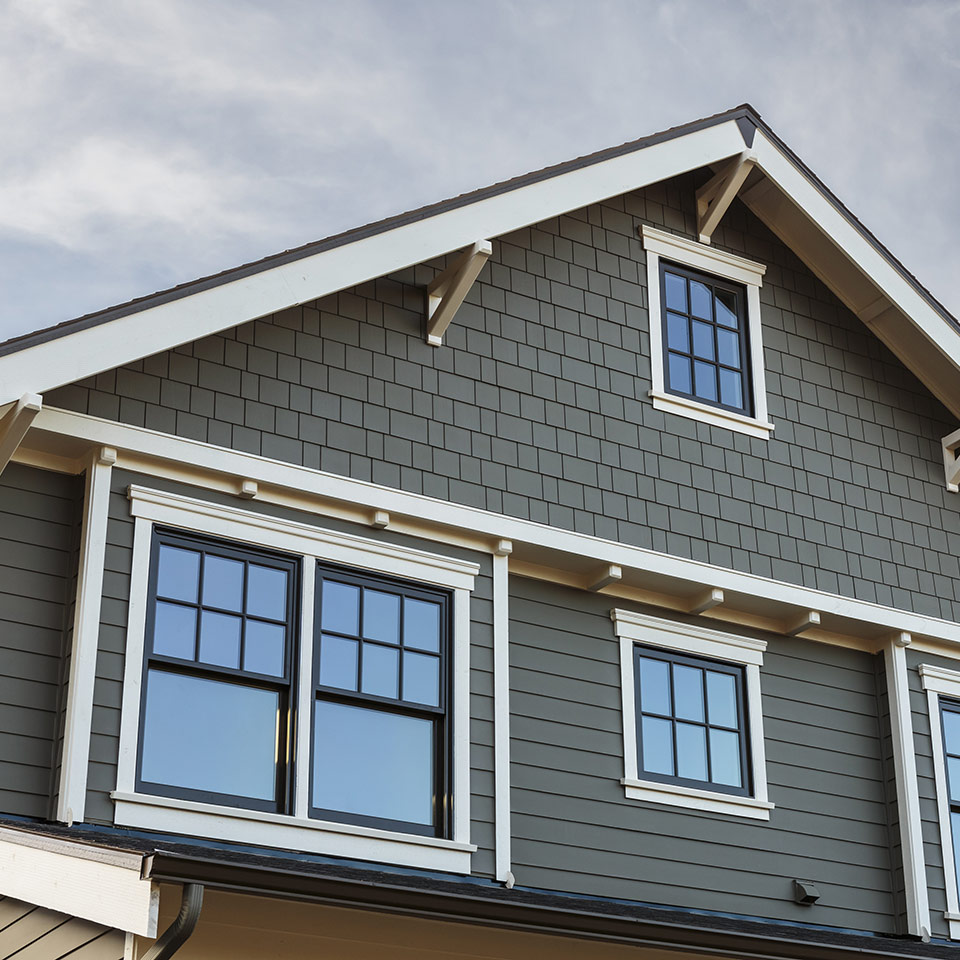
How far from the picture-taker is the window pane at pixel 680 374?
37.6ft

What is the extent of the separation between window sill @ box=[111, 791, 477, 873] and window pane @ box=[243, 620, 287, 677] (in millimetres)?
877

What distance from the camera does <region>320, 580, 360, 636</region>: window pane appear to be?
9383 millimetres

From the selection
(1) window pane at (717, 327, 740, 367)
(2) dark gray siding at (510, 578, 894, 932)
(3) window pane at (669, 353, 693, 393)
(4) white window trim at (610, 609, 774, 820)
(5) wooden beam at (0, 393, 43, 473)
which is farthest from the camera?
(1) window pane at (717, 327, 740, 367)

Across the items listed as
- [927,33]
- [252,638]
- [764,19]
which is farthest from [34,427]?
[927,33]

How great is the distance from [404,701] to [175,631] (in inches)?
60.2

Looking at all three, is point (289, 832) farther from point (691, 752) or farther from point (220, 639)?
point (691, 752)

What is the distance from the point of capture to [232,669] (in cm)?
887

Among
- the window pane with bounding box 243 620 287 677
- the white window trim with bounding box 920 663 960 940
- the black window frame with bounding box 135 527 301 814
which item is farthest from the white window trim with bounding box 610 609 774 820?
the window pane with bounding box 243 620 287 677

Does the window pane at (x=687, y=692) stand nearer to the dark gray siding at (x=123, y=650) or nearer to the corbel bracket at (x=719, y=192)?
the dark gray siding at (x=123, y=650)

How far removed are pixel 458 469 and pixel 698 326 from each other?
2.76 m

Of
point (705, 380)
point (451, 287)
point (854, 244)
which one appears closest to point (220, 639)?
point (451, 287)

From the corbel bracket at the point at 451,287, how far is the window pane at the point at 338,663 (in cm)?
232

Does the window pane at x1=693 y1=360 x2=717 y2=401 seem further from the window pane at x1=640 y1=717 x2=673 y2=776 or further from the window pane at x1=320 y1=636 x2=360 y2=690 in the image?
the window pane at x1=320 y1=636 x2=360 y2=690

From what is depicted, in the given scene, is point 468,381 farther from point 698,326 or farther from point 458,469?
point 698,326
